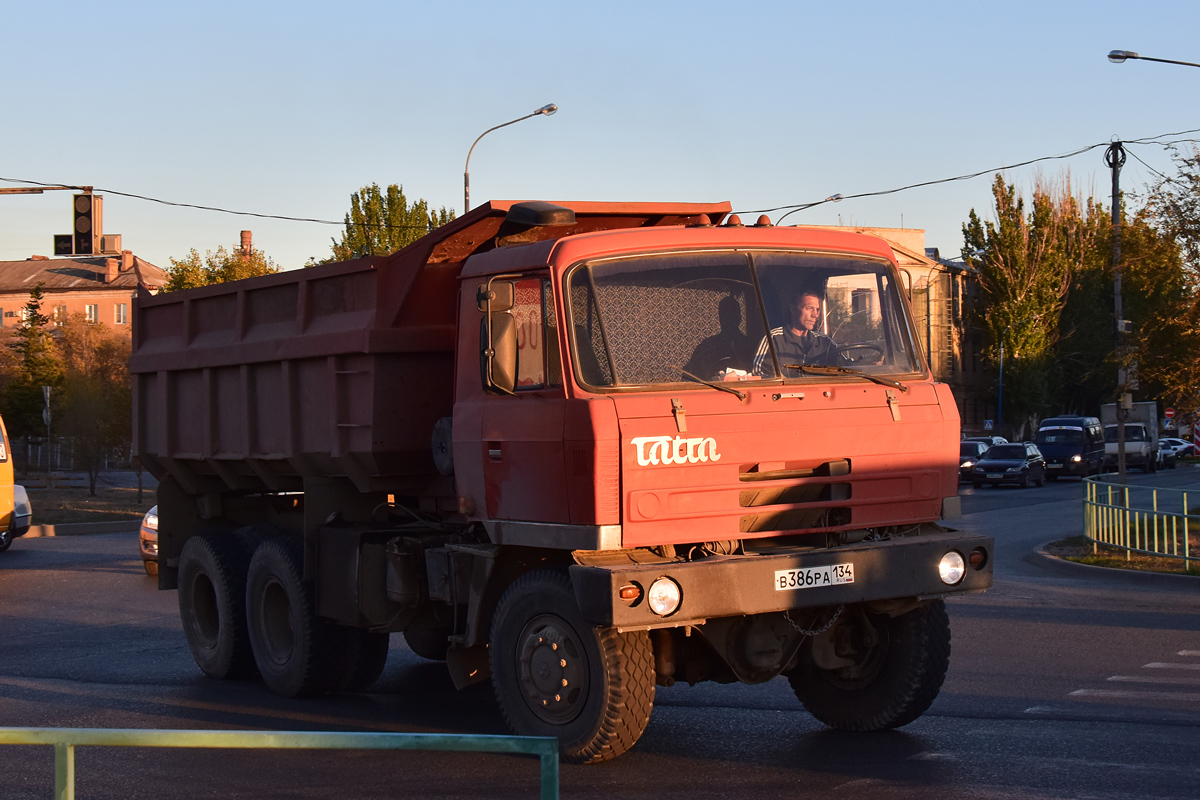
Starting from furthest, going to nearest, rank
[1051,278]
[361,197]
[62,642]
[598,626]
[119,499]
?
[1051,278]
[361,197]
[119,499]
[62,642]
[598,626]

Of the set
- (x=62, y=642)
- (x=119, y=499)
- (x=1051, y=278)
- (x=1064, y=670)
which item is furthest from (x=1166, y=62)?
(x=1051, y=278)

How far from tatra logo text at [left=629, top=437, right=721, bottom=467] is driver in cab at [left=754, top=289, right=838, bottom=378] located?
0.59m

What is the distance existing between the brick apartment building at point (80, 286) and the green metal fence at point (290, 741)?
99.9 metres

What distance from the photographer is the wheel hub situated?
6.61m

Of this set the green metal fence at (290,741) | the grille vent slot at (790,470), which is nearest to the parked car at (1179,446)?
the grille vent slot at (790,470)

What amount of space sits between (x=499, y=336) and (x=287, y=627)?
11.4 feet

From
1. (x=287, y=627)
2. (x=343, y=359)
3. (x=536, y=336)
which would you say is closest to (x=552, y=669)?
(x=536, y=336)

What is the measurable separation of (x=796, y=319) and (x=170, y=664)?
623cm

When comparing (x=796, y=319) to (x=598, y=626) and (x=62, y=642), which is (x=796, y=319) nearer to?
(x=598, y=626)

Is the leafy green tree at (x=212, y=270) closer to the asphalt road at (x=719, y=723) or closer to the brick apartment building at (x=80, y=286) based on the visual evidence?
the asphalt road at (x=719, y=723)

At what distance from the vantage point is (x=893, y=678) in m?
7.38

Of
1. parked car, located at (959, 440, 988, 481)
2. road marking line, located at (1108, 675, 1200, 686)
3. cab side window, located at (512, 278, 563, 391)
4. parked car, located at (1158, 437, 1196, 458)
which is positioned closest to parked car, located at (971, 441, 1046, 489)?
parked car, located at (959, 440, 988, 481)

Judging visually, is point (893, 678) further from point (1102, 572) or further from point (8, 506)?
point (8, 506)

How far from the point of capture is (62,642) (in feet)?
39.1
